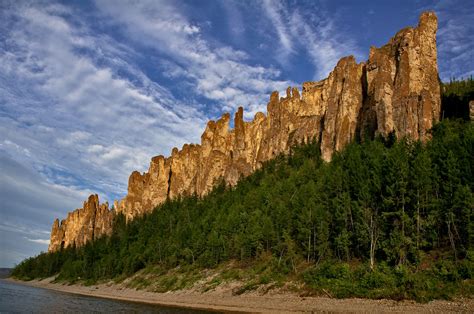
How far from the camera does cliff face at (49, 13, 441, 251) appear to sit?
82688 mm

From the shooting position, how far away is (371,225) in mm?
49156

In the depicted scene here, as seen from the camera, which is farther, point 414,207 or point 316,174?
point 316,174

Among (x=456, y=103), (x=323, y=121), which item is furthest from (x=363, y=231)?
(x=323, y=121)

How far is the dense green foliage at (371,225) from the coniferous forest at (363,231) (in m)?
0.14

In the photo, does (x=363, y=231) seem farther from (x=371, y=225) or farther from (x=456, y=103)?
(x=456, y=103)

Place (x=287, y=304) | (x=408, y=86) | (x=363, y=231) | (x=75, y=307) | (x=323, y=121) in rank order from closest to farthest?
(x=287, y=304) < (x=363, y=231) < (x=75, y=307) < (x=408, y=86) < (x=323, y=121)

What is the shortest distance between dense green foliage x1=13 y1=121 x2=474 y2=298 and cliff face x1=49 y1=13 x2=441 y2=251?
896 centimetres

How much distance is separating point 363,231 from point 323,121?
71.8 metres

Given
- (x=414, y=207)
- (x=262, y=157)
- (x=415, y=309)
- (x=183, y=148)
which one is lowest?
(x=415, y=309)

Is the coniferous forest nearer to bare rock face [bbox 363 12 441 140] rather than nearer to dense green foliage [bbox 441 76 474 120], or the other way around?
dense green foliage [bbox 441 76 474 120]

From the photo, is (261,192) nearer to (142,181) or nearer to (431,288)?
(431,288)

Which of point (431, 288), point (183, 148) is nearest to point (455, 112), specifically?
point (431, 288)

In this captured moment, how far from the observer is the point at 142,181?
625 ft

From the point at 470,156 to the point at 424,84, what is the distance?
41.2 meters
